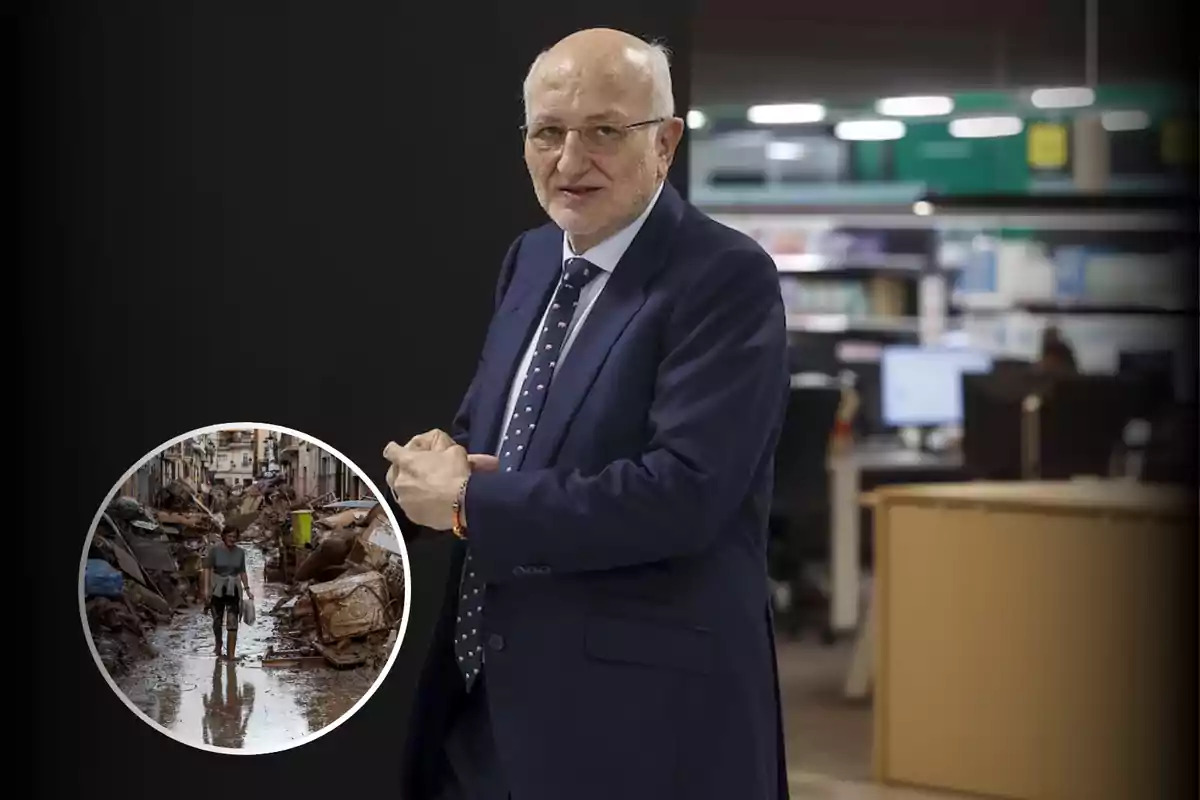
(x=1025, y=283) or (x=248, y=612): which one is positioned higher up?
(x=1025, y=283)

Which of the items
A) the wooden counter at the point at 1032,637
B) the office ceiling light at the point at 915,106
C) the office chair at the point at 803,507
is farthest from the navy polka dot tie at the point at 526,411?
the office chair at the point at 803,507

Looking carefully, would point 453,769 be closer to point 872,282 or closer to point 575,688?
point 575,688

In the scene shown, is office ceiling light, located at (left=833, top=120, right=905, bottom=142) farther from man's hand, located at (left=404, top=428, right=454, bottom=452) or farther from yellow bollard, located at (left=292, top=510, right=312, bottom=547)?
man's hand, located at (left=404, top=428, right=454, bottom=452)

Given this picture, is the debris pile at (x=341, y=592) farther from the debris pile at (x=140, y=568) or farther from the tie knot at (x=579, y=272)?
the tie knot at (x=579, y=272)

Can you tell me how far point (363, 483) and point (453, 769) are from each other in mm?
484

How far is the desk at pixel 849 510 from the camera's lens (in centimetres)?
632

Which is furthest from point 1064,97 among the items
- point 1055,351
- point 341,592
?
point 341,592

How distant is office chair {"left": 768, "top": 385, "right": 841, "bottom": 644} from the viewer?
623 cm

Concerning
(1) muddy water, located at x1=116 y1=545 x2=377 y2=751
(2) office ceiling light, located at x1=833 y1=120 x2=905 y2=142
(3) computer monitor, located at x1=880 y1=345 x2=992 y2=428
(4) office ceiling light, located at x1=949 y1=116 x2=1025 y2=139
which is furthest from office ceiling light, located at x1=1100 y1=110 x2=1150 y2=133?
(3) computer monitor, located at x1=880 y1=345 x2=992 y2=428

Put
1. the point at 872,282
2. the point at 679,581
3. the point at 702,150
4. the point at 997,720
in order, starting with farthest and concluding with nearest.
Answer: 1. the point at 872,282
2. the point at 702,150
3. the point at 997,720
4. the point at 679,581

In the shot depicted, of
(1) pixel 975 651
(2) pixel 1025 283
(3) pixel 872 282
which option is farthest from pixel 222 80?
(3) pixel 872 282

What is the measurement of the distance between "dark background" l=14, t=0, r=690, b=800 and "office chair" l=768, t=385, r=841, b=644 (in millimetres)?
3794

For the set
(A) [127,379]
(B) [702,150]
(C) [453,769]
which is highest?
(B) [702,150]

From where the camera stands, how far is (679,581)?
186cm
